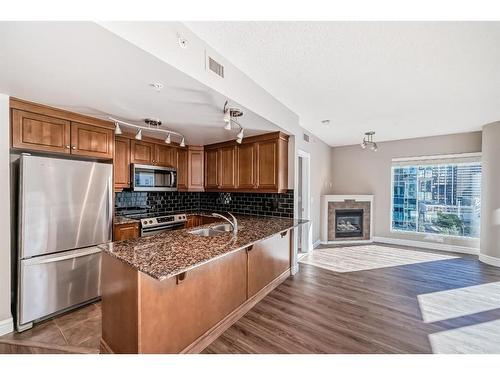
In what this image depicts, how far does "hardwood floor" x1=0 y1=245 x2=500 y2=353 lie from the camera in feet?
6.37

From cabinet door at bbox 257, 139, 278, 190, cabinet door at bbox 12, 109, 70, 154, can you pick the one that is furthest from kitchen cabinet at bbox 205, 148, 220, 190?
cabinet door at bbox 12, 109, 70, 154

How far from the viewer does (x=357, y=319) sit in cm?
236

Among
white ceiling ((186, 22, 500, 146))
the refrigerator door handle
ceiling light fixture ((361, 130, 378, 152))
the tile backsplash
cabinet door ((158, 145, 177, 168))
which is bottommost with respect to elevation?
the refrigerator door handle

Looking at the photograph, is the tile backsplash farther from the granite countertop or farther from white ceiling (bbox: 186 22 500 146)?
white ceiling (bbox: 186 22 500 146)

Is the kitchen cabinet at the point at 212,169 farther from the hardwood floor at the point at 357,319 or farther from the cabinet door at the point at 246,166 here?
the hardwood floor at the point at 357,319

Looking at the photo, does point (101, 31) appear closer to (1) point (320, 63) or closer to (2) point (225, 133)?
(1) point (320, 63)

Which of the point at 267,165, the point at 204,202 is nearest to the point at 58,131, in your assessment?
the point at 267,165

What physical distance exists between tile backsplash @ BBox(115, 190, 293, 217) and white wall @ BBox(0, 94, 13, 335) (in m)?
1.55

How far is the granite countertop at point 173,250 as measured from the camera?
1408 mm

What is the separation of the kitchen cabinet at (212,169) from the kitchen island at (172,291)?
192 cm

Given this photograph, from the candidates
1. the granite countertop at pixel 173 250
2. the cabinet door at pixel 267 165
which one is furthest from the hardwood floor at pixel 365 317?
the cabinet door at pixel 267 165

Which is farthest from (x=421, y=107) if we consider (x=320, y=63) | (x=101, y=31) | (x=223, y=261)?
(x=101, y=31)

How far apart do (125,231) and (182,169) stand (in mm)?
1663

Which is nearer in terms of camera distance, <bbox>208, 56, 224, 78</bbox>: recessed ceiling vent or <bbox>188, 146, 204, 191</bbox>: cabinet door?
<bbox>208, 56, 224, 78</bbox>: recessed ceiling vent
